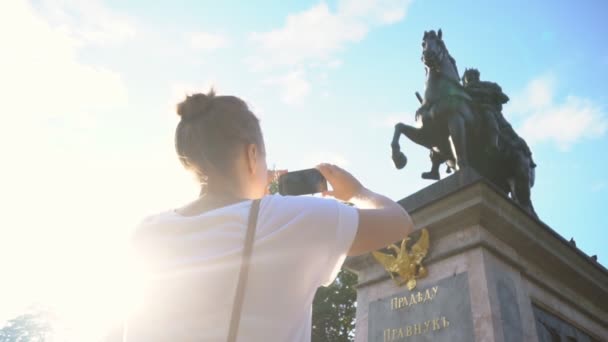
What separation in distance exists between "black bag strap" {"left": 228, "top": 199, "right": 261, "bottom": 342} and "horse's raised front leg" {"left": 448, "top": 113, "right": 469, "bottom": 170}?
5.63 metres

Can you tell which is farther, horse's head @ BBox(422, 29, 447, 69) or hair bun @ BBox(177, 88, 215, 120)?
horse's head @ BBox(422, 29, 447, 69)

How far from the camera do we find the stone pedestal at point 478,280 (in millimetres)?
4598

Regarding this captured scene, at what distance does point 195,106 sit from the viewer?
1.53 metres

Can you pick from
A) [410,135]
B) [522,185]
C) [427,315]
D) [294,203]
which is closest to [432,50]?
[410,135]

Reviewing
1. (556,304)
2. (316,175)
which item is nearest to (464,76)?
(556,304)

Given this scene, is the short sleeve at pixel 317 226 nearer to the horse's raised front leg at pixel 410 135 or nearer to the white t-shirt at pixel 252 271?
the white t-shirt at pixel 252 271

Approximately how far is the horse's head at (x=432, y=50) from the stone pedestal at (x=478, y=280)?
2.70m

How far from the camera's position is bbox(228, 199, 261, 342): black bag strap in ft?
3.58

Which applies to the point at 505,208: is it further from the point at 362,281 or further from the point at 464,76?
the point at 464,76

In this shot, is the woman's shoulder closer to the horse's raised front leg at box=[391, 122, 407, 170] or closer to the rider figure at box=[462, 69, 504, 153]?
the horse's raised front leg at box=[391, 122, 407, 170]

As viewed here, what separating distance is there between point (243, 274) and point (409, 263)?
14.6 ft

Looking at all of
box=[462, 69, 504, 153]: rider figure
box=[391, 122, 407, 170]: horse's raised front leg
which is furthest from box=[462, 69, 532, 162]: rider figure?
box=[391, 122, 407, 170]: horse's raised front leg

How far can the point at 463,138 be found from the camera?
21.7 ft

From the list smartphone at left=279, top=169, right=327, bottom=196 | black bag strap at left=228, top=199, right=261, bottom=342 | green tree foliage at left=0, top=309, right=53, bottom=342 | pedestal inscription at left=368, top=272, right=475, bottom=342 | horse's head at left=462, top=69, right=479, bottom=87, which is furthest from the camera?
green tree foliage at left=0, top=309, right=53, bottom=342
